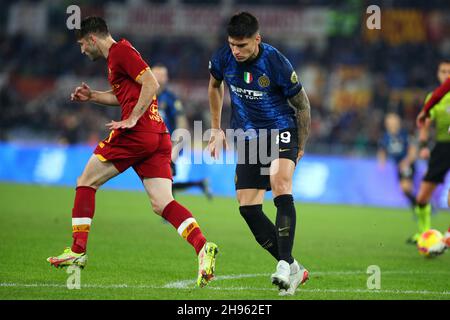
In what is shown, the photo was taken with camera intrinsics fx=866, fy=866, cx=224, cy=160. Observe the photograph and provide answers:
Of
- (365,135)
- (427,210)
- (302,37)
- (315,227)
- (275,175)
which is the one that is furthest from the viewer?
(302,37)

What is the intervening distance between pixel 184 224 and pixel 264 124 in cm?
112

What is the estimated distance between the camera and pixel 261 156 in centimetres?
759

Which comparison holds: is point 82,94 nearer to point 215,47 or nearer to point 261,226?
point 261,226

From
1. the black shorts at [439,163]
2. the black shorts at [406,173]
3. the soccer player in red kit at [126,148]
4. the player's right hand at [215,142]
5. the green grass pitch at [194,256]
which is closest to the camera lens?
the green grass pitch at [194,256]

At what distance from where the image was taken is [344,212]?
18.4m

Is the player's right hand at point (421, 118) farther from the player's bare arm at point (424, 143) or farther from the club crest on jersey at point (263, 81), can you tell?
the club crest on jersey at point (263, 81)

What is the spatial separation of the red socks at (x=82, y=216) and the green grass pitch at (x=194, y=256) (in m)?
0.34

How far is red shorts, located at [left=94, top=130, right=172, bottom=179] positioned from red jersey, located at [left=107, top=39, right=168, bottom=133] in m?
0.09

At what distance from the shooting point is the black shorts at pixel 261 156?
296 inches

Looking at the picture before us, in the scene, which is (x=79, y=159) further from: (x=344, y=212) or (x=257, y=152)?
(x=257, y=152)

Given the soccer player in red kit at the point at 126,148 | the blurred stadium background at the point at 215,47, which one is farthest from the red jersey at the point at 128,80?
the blurred stadium background at the point at 215,47

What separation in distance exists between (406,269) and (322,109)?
71.5ft
